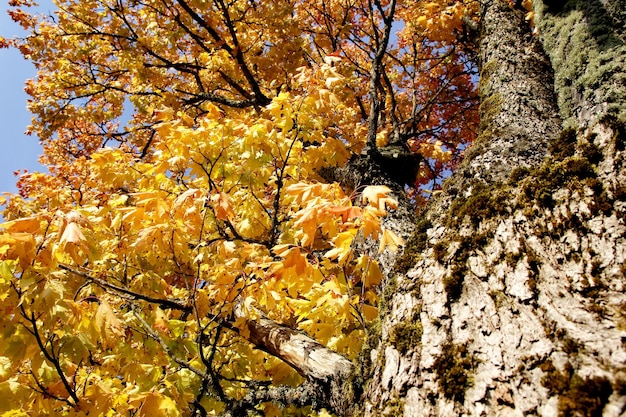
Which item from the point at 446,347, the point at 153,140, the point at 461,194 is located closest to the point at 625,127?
the point at 461,194

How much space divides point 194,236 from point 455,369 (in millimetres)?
3125

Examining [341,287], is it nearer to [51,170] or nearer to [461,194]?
[461,194]

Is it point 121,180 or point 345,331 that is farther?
point 121,180

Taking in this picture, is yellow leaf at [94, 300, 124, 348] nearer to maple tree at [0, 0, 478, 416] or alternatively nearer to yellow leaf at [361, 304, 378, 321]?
maple tree at [0, 0, 478, 416]

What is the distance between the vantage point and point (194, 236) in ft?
12.7

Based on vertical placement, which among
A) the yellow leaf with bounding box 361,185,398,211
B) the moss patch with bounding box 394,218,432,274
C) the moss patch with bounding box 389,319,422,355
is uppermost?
the yellow leaf with bounding box 361,185,398,211

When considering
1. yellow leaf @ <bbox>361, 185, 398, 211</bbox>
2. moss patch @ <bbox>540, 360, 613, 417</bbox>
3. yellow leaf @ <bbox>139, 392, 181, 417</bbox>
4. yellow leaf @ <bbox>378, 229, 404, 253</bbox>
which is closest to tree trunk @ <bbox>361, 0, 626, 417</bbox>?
moss patch @ <bbox>540, 360, 613, 417</bbox>

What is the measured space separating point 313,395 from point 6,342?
5.58ft

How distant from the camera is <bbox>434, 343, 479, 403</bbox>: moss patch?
48.4 inches

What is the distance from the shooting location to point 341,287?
2.80 meters

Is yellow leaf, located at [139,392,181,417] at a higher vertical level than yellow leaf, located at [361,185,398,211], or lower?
lower

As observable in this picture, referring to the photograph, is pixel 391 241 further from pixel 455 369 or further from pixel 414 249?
pixel 455 369

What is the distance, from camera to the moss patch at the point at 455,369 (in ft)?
4.04

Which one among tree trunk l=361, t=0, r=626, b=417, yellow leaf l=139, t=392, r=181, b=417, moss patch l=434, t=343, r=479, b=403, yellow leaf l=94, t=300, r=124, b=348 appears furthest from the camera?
yellow leaf l=139, t=392, r=181, b=417
